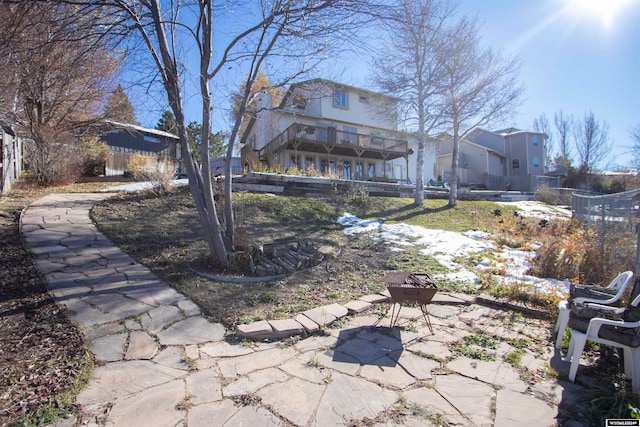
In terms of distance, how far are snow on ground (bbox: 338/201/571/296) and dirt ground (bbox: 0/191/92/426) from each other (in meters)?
4.12

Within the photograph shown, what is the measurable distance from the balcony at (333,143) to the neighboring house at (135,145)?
18.6 ft

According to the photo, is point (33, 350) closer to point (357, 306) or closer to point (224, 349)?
point (224, 349)

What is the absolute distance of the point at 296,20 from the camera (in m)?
4.28

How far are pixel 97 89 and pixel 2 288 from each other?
442 inches

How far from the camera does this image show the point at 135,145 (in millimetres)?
19906

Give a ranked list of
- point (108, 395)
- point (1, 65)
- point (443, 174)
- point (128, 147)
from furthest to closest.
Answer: point (443, 174), point (128, 147), point (1, 65), point (108, 395)

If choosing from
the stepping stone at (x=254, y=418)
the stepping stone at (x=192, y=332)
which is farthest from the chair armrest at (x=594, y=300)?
the stepping stone at (x=192, y=332)

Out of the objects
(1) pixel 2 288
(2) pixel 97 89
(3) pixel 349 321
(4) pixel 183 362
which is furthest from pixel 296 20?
(2) pixel 97 89

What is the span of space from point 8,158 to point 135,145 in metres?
12.9

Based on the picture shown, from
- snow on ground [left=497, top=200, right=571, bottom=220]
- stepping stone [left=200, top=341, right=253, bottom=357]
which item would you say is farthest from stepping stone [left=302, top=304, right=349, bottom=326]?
snow on ground [left=497, top=200, right=571, bottom=220]

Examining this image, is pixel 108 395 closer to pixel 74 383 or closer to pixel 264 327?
pixel 74 383

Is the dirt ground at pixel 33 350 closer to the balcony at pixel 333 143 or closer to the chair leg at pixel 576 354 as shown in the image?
the chair leg at pixel 576 354

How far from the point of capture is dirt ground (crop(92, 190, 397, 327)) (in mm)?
3270

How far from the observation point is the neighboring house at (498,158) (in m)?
25.4
